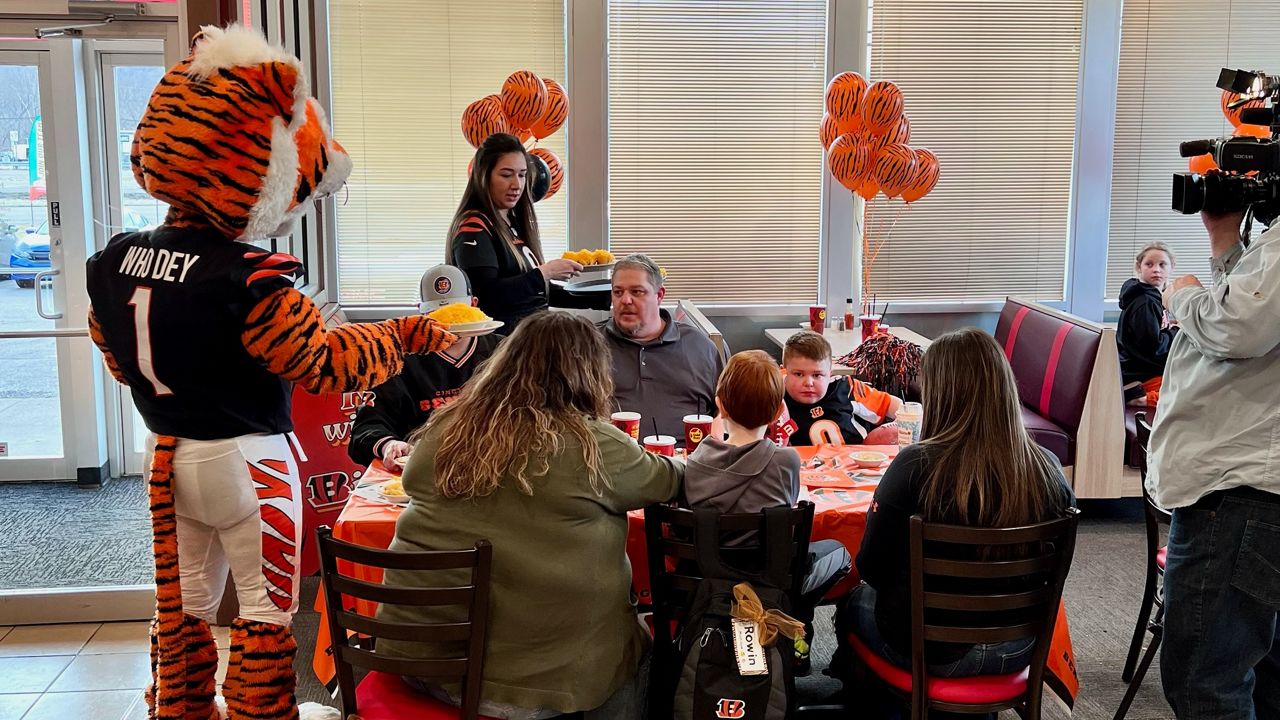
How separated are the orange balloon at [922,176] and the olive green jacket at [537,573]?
3.23 m

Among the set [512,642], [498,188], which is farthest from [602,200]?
[512,642]

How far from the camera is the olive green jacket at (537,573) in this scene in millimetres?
2012

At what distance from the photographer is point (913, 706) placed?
7.32ft

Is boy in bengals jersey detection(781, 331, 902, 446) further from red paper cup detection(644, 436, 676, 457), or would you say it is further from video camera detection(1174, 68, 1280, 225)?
video camera detection(1174, 68, 1280, 225)

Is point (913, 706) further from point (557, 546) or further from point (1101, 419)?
point (1101, 419)

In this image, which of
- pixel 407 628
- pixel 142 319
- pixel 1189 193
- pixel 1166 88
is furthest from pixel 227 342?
pixel 1166 88

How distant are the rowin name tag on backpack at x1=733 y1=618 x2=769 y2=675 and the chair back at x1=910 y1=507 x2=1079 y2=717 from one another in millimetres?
330

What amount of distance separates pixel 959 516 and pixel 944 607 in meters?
0.19

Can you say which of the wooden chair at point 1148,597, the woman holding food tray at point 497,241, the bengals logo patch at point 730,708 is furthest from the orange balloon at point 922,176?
the bengals logo patch at point 730,708

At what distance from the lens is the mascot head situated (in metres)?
2.15

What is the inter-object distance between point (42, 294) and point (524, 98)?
2.10 metres

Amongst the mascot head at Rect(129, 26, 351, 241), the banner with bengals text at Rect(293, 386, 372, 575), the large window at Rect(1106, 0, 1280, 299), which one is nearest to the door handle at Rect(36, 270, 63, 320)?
the banner with bengals text at Rect(293, 386, 372, 575)

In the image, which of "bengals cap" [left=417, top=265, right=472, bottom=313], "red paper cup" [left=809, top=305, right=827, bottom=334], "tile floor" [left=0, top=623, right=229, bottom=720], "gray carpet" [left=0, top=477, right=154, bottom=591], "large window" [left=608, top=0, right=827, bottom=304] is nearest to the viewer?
"tile floor" [left=0, top=623, right=229, bottom=720]

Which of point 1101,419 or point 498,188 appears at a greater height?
point 498,188
